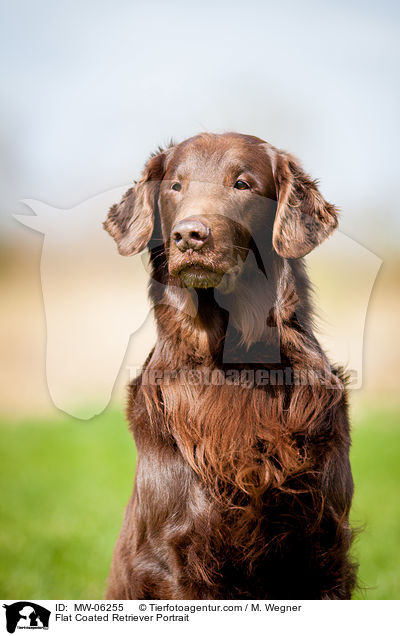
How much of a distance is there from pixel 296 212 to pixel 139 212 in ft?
1.97

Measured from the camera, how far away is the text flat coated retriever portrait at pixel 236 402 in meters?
2.13

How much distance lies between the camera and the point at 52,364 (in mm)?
2598

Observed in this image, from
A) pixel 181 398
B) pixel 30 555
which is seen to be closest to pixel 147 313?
pixel 181 398

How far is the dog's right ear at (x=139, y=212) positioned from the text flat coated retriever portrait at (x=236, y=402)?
0.01 meters

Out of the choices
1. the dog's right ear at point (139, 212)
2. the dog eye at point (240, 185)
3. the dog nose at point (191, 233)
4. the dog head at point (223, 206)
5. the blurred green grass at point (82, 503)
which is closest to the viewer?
the dog nose at point (191, 233)

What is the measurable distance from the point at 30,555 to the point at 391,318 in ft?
7.34

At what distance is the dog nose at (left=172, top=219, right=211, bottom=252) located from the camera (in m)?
1.99

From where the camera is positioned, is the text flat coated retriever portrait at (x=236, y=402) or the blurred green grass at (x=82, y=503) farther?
the blurred green grass at (x=82, y=503)

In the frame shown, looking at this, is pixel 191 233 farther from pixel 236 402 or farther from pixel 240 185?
pixel 236 402
